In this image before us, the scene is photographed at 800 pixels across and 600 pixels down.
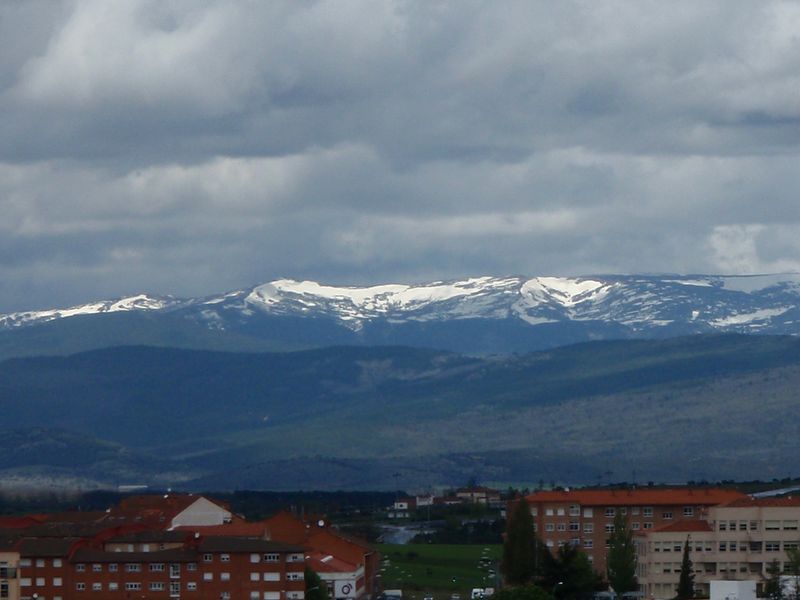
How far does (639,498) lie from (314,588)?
29.9 metres

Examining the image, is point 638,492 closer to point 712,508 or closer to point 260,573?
point 712,508

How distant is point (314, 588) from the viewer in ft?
469

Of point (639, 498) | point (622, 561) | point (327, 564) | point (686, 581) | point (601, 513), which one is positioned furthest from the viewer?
point (639, 498)

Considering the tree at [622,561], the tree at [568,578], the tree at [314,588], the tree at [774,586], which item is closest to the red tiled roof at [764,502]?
the tree at [622,561]

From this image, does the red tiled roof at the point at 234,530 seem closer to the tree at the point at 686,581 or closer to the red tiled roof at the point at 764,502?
the tree at the point at 686,581

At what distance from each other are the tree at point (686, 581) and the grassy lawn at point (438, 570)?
21246 mm

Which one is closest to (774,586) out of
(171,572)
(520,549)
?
(520,549)

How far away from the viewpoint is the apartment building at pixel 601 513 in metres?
162

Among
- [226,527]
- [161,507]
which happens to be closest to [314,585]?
[226,527]

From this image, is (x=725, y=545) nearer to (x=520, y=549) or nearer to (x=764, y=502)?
(x=764, y=502)

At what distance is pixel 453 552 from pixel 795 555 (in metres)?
67.8

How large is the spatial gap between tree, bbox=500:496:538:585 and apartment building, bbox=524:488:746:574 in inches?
672

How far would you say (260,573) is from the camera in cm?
13962

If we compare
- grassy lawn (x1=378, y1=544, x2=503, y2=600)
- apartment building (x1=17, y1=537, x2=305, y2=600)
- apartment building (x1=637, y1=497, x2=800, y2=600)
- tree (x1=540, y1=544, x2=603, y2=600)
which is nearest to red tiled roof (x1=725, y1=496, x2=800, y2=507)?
apartment building (x1=637, y1=497, x2=800, y2=600)
